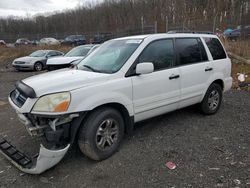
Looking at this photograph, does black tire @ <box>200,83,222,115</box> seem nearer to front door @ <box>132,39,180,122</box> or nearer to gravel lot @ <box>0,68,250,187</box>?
gravel lot @ <box>0,68,250,187</box>

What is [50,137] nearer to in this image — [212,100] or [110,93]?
[110,93]

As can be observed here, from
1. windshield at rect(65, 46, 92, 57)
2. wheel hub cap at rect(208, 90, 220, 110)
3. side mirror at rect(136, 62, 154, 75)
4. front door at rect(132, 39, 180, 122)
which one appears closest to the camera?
side mirror at rect(136, 62, 154, 75)

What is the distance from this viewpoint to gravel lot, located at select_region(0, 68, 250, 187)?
9.64 feet

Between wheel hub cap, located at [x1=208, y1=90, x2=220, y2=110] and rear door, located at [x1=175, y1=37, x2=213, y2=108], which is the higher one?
rear door, located at [x1=175, y1=37, x2=213, y2=108]

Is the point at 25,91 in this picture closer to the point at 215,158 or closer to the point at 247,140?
the point at 215,158

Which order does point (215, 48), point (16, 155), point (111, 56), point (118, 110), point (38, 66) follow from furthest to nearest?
point (38, 66), point (215, 48), point (111, 56), point (118, 110), point (16, 155)

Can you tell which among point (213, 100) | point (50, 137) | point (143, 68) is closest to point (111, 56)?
point (143, 68)

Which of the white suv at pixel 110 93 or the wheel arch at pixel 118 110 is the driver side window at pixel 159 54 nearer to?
the white suv at pixel 110 93

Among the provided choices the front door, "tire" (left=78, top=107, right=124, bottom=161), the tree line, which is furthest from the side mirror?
the tree line

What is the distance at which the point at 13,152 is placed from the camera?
330 centimetres

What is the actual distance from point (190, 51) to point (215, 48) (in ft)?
2.84

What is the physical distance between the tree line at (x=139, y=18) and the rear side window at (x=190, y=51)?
13382mm

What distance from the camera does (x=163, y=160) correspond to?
11.1ft

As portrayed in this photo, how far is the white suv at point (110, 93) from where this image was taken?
292 centimetres
